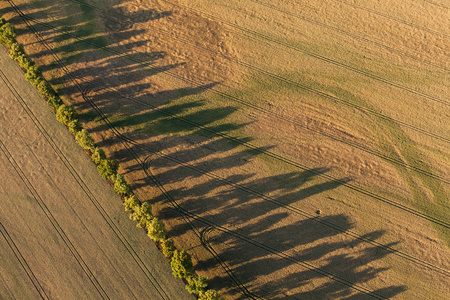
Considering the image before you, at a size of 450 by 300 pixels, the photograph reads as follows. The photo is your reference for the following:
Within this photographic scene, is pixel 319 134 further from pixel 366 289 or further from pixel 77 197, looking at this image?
pixel 77 197

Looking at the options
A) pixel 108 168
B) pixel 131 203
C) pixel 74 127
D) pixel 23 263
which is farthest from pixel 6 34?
pixel 23 263

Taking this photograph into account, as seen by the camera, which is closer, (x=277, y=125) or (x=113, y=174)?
(x=113, y=174)

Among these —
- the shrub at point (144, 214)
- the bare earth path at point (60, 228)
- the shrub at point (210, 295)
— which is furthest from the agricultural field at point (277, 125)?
the bare earth path at point (60, 228)

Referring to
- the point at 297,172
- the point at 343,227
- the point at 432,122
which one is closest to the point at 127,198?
the point at 297,172

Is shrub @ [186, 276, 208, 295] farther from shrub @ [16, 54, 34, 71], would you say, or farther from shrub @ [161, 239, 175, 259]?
shrub @ [16, 54, 34, 71]

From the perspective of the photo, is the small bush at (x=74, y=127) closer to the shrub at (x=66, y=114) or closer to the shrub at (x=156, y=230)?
the shrub at (x=66, y=114)

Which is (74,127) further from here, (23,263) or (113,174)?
(23,263)
